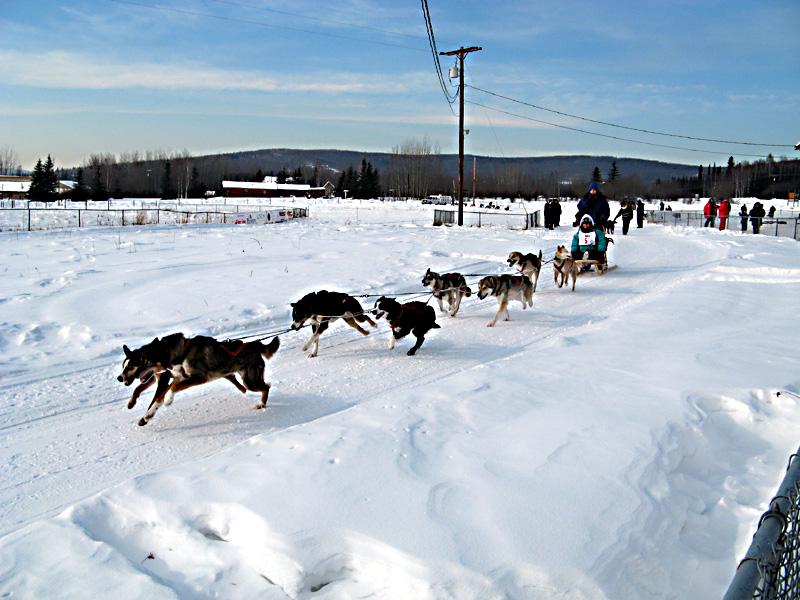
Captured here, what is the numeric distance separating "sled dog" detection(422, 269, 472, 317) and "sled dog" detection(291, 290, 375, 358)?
1906mm

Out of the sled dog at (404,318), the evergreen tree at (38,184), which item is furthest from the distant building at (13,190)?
the sled dog at (404,318)

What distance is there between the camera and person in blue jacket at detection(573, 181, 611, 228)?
14.5 m

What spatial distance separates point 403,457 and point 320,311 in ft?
11.9

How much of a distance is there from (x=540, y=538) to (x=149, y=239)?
20137mm

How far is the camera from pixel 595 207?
14.5 metres

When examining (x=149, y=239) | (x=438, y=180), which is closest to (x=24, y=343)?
(x=149, y=239)

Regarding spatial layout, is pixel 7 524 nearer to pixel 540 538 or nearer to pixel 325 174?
pixel 540 538

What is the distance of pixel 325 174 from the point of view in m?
156

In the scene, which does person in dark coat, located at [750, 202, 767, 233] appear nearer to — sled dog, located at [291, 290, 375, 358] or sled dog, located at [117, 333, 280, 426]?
sled dog, located at [291, 290, 375, 358]

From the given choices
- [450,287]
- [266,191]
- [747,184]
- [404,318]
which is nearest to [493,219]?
[450,287]

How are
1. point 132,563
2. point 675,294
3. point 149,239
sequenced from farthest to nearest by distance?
point 149,239, point 675,294, point 132,563

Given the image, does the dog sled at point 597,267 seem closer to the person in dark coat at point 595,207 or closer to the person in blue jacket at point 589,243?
the person in blue jacket at point 589,243

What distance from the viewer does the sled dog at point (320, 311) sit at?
7363 millimetres

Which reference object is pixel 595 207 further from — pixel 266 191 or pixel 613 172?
pixel 613 172
